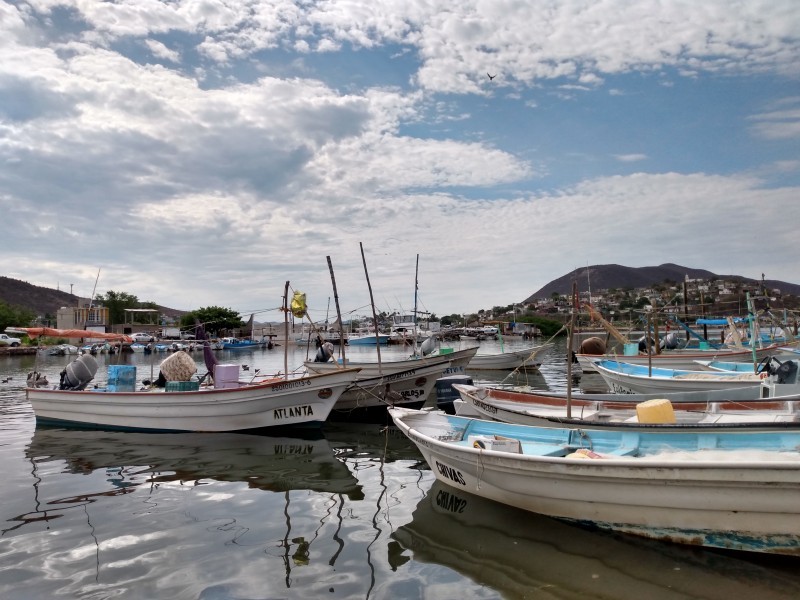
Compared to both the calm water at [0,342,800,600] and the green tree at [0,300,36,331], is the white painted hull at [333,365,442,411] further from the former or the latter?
the green tree at [0,300,36,331]

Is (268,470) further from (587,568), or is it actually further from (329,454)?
(587,568)

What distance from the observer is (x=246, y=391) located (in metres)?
14.3

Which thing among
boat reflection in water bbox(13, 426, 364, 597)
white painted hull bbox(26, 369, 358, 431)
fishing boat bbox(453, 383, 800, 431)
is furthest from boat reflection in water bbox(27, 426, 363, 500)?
fishing boat bbox(453, 383, 800, 431)

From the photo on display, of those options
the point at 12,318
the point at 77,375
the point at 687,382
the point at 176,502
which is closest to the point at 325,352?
the point at 77,375

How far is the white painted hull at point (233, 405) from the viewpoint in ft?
47.2

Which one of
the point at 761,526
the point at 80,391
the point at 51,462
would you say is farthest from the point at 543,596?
the point at 80,391

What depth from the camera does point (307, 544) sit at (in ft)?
24.1

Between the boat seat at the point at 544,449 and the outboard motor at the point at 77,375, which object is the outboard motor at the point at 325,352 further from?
the boat seat at the point at 544,449

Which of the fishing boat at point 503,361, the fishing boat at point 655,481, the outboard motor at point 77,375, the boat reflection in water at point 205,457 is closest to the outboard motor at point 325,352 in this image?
the boat reflection in water at point 205,457

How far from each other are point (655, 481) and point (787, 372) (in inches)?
368

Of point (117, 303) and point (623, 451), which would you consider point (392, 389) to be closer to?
point (623, 451)

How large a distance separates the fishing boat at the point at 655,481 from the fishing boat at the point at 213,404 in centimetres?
583

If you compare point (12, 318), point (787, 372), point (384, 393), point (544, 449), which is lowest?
point (384, 393)

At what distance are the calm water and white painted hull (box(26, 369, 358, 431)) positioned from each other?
260 cm
